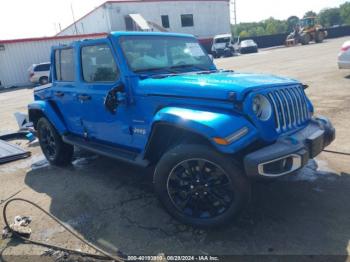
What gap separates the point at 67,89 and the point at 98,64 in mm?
834

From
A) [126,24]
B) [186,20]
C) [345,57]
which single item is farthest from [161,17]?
[345,57]

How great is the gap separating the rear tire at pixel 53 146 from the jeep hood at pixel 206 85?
2.29 metres

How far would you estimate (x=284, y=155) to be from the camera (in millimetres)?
2930

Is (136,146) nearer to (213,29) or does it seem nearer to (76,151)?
(76,151)

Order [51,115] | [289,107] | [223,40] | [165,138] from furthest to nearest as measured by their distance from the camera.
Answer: [223,40] → [51,115] → [165,138] → [289,107]

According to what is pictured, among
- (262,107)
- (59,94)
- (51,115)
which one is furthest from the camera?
(51,115)

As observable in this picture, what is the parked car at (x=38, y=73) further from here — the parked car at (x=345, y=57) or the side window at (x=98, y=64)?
the side window at (x=98, y=64)

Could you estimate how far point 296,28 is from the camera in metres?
37.1

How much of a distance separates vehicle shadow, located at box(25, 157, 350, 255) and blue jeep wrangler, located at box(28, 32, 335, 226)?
0.81 feet

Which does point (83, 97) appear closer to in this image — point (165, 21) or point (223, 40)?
point (223, 40)

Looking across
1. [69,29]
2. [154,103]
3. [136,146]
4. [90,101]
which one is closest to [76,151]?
[90,101]

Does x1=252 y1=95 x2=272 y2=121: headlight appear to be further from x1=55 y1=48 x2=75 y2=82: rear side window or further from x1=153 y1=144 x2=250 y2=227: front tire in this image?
x1=55 y1=48 x2=75 y2=82: rear side window

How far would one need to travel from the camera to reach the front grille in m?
3.24

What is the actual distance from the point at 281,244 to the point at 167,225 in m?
1.10
